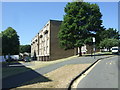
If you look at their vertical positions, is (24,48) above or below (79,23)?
below

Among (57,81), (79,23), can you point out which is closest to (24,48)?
(79,23)

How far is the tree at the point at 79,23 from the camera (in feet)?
130

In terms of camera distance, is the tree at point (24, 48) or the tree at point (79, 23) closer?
the tree at point (79, 23)

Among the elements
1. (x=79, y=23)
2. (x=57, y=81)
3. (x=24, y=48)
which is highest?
(x=79, y=23)

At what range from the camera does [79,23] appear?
40844 mm

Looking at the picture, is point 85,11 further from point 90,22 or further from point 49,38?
point 49,38

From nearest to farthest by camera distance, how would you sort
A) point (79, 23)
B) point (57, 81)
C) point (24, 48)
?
point (57, 81), point (79, 23), point (24, 48)

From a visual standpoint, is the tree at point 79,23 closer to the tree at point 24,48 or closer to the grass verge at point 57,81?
the grass verge at point 57,81

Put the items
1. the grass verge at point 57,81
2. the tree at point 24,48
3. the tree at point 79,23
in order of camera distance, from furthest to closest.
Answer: the tree at point 24,48 < the tree at point 79,23 < the grass verge at point 57,81

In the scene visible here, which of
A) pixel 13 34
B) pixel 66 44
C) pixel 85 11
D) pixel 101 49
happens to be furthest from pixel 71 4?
pixel 101 49

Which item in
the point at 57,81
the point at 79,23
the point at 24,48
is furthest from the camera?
the point at 24,48

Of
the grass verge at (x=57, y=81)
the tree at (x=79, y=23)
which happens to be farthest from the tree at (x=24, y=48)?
the grass verge at (x=57, y=81)

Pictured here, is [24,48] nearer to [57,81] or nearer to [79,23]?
[79,23]

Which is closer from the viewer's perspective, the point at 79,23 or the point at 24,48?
the point at 79,23
